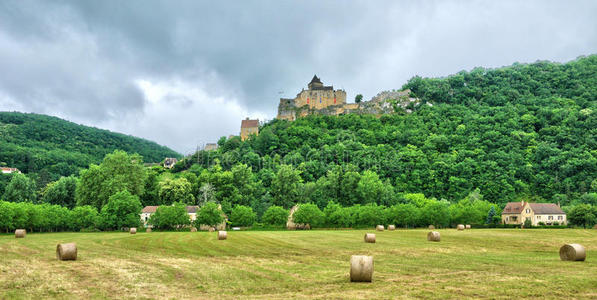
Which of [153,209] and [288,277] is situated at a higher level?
[153,209]

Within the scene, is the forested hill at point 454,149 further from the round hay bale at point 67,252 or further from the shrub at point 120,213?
the round hay bale at point 67,252

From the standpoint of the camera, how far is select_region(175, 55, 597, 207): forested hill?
11606 cm

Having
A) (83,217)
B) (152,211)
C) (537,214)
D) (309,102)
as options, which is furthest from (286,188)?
(309,102)

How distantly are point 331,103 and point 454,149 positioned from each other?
2630 inches

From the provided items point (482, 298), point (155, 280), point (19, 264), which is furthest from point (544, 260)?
point (19, 264)

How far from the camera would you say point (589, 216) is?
84188mm

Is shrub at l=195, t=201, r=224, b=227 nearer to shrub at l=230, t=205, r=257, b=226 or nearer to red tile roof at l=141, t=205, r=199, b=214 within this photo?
shrub at l=230, t=205, r=257, b=226

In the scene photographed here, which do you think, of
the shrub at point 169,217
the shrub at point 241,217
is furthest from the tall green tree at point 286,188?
the shrub at point 169,217

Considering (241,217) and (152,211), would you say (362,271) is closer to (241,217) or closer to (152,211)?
(241,217)

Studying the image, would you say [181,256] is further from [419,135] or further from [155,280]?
[419,135]

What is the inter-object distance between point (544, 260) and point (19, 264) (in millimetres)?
30644

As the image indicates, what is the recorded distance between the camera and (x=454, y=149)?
5374 inches

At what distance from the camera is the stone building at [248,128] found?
176 meters

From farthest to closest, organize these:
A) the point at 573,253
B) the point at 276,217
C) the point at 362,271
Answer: the point at 276,217, the point at 573,253, the point at 362,271
